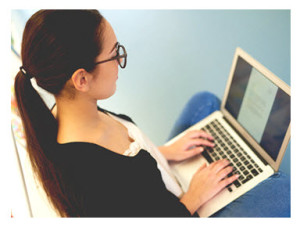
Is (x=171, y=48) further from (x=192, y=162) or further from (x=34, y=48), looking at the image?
(x=34, y=48)

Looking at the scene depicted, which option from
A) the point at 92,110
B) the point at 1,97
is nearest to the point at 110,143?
the point at 92,110

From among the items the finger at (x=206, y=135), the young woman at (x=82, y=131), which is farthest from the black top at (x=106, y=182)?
the finger at (x=206, y=135)

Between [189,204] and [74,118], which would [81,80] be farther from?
[189,204]

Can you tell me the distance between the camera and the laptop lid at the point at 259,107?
839 mm

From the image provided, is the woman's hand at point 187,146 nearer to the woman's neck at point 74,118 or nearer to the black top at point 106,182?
the black top at point 106,182

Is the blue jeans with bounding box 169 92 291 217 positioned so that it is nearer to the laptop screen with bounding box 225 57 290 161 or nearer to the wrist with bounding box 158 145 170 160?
the laptop screen with bounding box 225 57 290 161

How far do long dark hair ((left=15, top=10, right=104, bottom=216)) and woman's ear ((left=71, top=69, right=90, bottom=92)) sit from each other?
0.01 meters

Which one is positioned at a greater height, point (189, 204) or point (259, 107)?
point (259, 107)

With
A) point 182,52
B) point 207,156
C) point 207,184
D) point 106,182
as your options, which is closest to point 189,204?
point 207,184

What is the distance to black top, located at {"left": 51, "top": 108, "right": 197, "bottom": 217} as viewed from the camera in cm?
74

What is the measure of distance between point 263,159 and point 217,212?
239 millimetres

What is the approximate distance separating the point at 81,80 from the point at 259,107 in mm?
589

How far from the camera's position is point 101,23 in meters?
0.67

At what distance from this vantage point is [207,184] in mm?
933
